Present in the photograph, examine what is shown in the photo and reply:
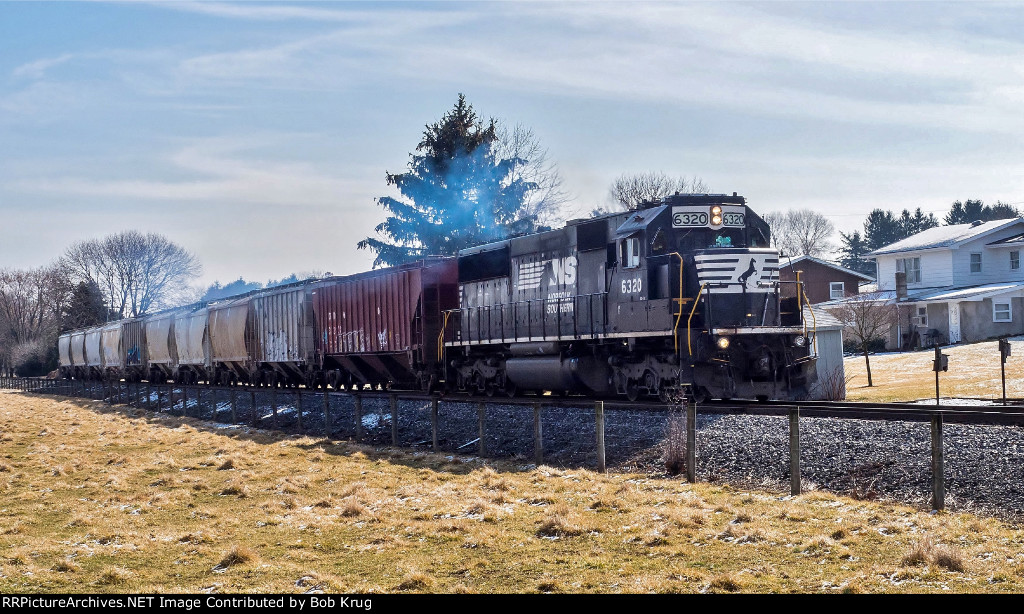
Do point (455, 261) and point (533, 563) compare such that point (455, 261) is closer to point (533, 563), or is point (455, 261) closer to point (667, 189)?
point (533, 563)

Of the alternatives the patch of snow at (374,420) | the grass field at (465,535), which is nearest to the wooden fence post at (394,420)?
the patch of snow at (374,420)

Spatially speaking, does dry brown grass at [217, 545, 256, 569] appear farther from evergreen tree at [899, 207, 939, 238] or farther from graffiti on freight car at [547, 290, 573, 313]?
evergreen tree at [899, 207, 939, 238]

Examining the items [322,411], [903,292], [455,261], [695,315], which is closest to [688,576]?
[695,315]

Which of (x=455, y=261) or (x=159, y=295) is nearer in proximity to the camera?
(x=455, y=261)

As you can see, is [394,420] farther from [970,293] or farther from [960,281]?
[960,281]

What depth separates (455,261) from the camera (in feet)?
87.4

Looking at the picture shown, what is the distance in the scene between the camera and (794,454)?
1116cm

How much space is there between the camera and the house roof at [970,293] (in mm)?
47125

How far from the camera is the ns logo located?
21.6 metres

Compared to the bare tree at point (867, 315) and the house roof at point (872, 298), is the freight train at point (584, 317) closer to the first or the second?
Result: the bare tree at point (867, 315)

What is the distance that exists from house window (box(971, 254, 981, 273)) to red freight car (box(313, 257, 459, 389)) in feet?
124

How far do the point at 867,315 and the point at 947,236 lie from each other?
1444 centimetres

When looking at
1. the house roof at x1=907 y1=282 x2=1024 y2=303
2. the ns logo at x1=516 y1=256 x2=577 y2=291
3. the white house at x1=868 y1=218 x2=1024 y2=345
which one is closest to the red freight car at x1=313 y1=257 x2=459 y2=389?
the ns logo at x1=516 y1=256 x2=577 y2=291

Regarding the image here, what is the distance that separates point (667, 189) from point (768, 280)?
51.8 m
